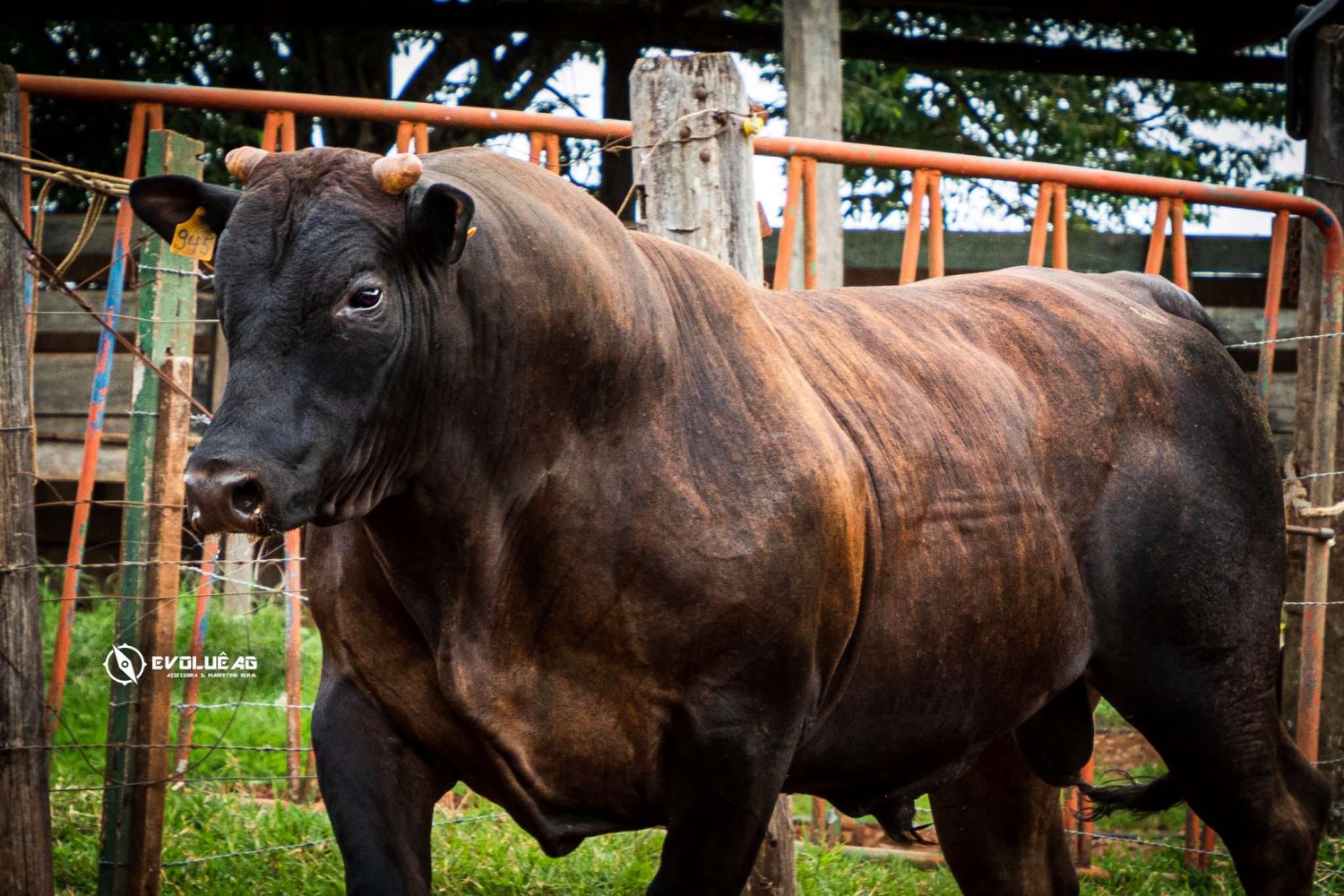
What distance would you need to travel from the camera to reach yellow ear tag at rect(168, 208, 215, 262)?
106 inches

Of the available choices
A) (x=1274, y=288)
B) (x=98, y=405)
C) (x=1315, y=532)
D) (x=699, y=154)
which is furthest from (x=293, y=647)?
(x=1274, y=288)

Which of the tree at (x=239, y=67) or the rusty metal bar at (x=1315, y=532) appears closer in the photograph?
the rusty metal bar at (x=1315, y=532)

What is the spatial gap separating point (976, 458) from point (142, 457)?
226cm

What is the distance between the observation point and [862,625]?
118 inches

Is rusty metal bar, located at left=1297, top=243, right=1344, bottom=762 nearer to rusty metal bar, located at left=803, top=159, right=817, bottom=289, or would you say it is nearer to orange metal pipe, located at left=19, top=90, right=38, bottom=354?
rusty metal bar, located at left=803, top=159, right=817, bottom=289

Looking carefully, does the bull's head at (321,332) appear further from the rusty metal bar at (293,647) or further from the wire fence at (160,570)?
the rusty metal bar at (293,647)

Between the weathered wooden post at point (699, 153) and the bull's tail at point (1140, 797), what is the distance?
987mm

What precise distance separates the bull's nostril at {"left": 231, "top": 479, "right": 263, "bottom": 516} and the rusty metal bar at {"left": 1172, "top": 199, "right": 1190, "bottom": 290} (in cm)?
406

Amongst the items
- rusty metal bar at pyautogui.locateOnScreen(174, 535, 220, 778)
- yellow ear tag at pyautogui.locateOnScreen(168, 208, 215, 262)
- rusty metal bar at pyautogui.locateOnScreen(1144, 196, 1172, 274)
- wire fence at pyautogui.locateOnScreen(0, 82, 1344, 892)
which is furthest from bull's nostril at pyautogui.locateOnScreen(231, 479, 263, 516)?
rusty metal bar at pyautogui.locateOnScreen(1144, 196, 1172, 274)

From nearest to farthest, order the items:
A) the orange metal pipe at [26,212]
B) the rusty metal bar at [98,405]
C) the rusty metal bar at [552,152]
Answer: the orange metal pipe at [26,212]
the rusty metal bar at [98,405]
the rusty metal bar at [552,152]

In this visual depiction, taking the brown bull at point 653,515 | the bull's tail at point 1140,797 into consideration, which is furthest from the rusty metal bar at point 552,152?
the bull's tail at point 1140,797

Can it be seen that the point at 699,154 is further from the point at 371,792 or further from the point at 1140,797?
the point at 1140,797

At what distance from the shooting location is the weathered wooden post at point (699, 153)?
386 centimetres

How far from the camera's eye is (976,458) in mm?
3258
